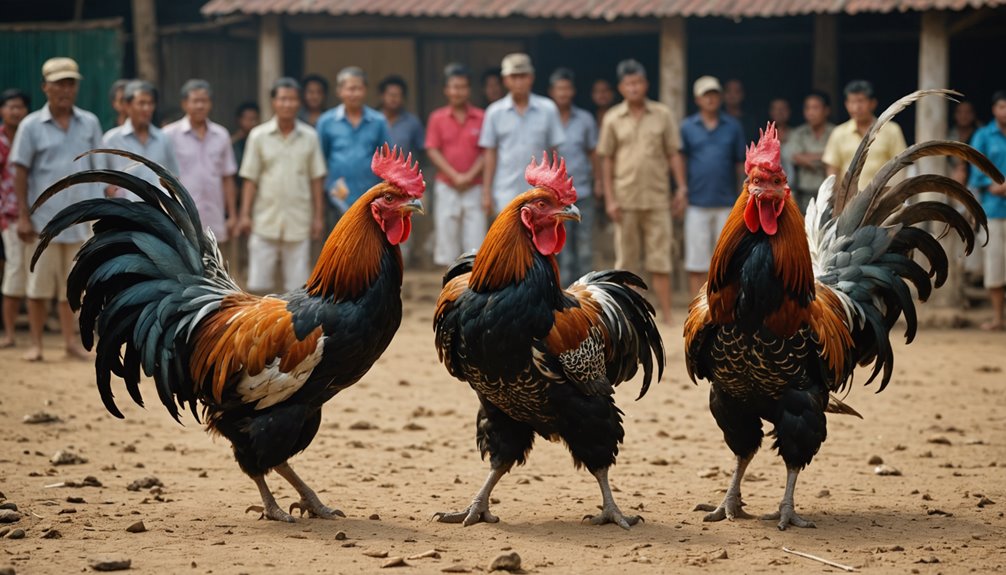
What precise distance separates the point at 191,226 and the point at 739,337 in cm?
267

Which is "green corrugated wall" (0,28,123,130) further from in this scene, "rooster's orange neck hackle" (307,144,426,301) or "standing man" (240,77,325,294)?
"rooster's orange neck hackle" (307,144,426,301)

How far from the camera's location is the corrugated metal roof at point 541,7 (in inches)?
492

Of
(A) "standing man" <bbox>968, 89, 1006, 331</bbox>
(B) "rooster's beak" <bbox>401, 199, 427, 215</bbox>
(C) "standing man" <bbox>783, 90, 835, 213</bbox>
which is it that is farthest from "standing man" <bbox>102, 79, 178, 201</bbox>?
(A) "standing man" <bbox>968, 89, 1006, 331</bbox>

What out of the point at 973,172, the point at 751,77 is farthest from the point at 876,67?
the point at 973,172

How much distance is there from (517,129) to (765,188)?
6.74 metres

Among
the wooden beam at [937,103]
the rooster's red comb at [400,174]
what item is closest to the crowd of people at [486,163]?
the wooden beam at [937,103]

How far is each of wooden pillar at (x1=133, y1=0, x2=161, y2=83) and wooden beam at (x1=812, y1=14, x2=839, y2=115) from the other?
7835mm

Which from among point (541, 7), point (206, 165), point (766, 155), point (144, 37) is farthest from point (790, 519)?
point (144, 37)

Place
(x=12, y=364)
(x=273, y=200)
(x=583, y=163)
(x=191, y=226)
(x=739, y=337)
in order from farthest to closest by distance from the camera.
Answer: (x=583, y=163)
(x=273, y=200)
(x=12, y=364)
(x=191, y=226)
(x=739, y=337)

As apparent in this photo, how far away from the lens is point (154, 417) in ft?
27.7

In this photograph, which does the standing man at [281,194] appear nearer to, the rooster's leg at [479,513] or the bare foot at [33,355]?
the bare foot at [33,355]

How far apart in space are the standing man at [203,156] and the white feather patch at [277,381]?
5.75m

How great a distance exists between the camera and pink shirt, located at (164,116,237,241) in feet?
36.6

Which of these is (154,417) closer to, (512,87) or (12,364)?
(12,364)
